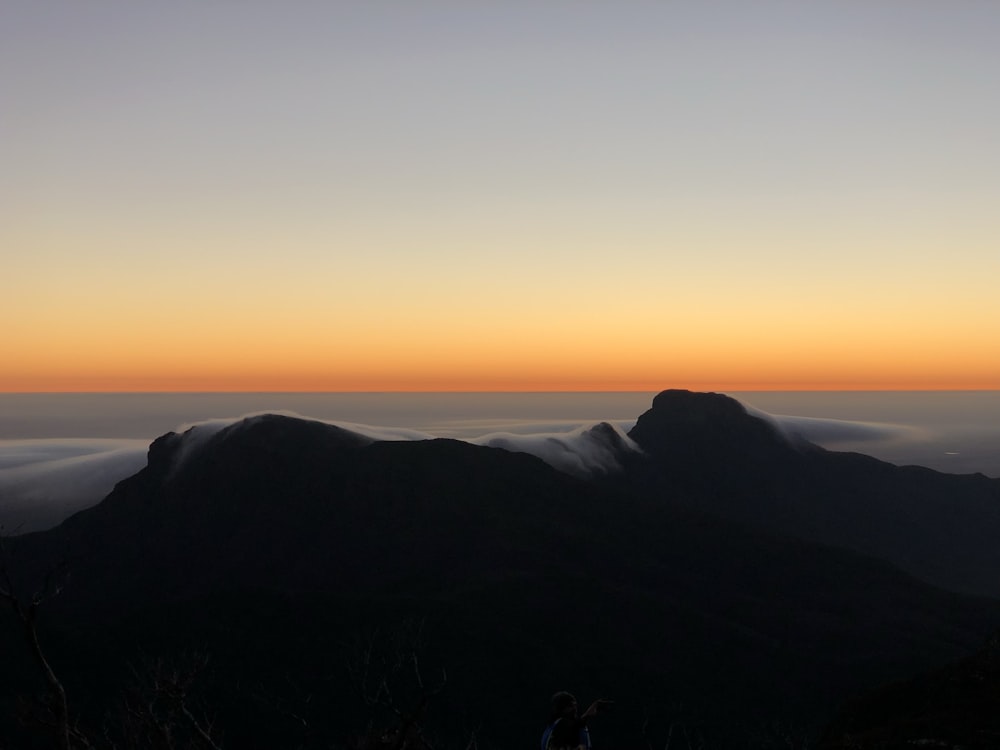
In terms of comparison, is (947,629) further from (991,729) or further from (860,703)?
(991,729)

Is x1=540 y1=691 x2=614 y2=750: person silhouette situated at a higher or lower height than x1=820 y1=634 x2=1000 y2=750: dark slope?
higher

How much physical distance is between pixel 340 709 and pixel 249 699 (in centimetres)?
1209

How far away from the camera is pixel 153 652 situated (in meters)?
152

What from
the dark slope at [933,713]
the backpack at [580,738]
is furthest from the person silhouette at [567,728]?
the dark slope at [933,713]

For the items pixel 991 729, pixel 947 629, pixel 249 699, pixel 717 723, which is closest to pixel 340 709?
pixel 249 699

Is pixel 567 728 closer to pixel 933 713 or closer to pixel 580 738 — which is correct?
pixel 580 738

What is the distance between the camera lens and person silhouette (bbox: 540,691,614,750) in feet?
46.2

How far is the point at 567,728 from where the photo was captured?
557 inches

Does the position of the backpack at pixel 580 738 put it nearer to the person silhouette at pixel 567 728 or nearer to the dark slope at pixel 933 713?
the person silhouette at pixel 567 728

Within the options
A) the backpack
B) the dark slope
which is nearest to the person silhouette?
the backpack

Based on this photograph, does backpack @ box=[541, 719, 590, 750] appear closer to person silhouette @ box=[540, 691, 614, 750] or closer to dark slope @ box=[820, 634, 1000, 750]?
person silhouette @ box=[540, 691, 614, 750]

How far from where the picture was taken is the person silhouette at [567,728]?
14.1 m

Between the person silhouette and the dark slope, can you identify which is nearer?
the person silhouette

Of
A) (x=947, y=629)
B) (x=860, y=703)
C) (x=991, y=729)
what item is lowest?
(x=947, y=629)
